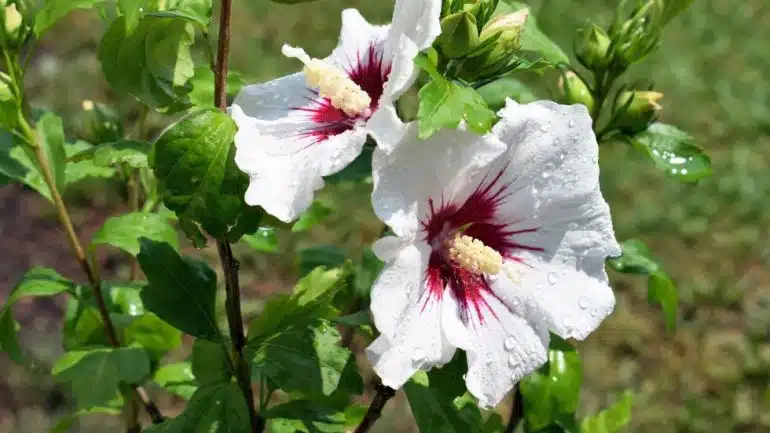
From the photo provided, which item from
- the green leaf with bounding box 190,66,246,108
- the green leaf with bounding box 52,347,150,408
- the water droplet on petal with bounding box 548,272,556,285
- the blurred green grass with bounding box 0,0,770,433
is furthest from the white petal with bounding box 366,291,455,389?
the blurred green grass with bounding box 0,0,770,433

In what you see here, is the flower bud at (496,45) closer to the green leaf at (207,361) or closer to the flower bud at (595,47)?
the flower bud at (595,47)

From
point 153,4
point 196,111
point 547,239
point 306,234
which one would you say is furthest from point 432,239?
point 306,234

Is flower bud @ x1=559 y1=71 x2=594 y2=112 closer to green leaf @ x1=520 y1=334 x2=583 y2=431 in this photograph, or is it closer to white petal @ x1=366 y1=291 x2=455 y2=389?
green leaf @ x1=520 y1=334 x2=583 y2=431

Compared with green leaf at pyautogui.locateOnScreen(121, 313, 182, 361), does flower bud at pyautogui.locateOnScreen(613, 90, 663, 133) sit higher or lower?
higher

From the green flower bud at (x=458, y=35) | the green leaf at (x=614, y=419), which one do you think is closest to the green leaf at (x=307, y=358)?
the green flower bud at (x=458, y=35)

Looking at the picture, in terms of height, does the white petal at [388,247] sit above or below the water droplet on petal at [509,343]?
above
